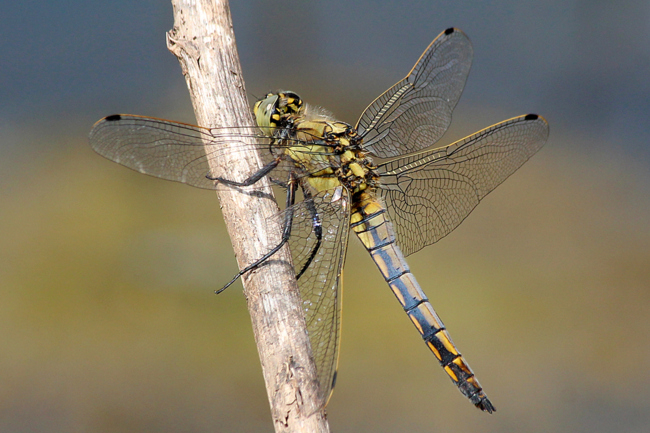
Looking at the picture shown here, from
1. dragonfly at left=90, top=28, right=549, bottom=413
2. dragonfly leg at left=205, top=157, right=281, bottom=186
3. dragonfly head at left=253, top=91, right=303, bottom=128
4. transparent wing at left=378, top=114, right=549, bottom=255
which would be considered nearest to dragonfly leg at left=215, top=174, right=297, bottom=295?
dragonfly at left=90, top=28, right=549, bottom=413

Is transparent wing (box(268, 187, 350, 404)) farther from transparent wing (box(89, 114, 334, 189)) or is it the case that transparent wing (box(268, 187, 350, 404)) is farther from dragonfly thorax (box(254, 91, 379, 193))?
transparent wing (box(89, 114, 334, 189))

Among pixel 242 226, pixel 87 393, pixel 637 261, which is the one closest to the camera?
pixel 242 226

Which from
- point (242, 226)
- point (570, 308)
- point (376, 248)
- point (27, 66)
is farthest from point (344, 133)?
point (27, 66)

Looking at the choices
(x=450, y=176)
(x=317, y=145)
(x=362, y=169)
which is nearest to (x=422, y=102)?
(x=450, y=176)

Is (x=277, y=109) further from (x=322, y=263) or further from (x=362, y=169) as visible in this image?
(x=322, y=263)

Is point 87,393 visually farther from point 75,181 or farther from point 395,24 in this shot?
point 395,24

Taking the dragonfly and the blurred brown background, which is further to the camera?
the blurred brown background
